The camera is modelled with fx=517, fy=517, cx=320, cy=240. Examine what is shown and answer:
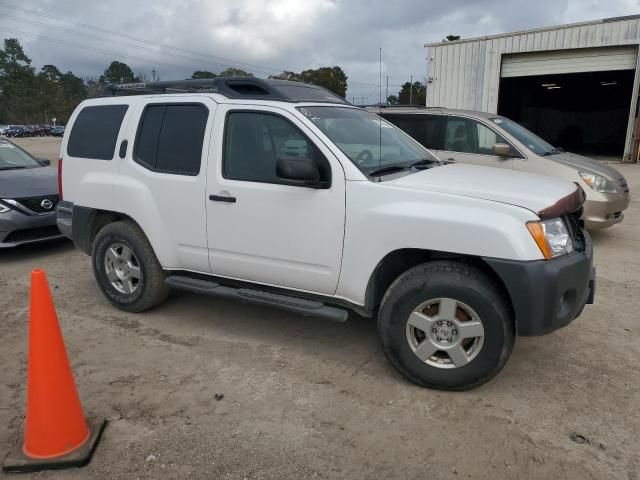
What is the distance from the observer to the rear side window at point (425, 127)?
7.61m

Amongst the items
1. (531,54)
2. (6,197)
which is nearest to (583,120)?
(531,54)

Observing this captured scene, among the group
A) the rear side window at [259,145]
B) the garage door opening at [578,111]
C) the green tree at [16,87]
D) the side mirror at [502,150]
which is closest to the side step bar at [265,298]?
the rear side window at [259,145]

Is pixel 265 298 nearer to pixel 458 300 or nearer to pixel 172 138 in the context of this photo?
pixel 458 300

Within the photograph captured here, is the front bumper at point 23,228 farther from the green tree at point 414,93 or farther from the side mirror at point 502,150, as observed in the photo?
the green tree at point 414,93

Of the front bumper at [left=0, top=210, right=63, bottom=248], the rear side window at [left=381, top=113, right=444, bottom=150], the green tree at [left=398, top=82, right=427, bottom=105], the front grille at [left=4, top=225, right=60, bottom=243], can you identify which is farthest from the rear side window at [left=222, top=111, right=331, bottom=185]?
the green tree at [left=398, top=82, right=427, bottom=105]

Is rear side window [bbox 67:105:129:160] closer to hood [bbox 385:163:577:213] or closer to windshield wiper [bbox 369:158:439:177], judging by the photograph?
windshield wiper [bbox 369:158:439:177]

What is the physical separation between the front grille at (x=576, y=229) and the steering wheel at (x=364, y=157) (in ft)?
4.44

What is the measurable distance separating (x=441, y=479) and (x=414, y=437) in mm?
341

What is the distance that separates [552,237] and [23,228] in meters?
5.98

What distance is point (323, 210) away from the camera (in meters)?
3.48

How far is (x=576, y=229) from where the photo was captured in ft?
11.5

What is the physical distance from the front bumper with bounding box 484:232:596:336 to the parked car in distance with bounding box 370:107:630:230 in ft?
13.6

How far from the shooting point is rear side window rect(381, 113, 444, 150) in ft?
25.0

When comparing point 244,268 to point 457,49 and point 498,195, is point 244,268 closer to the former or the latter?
point 498,195
